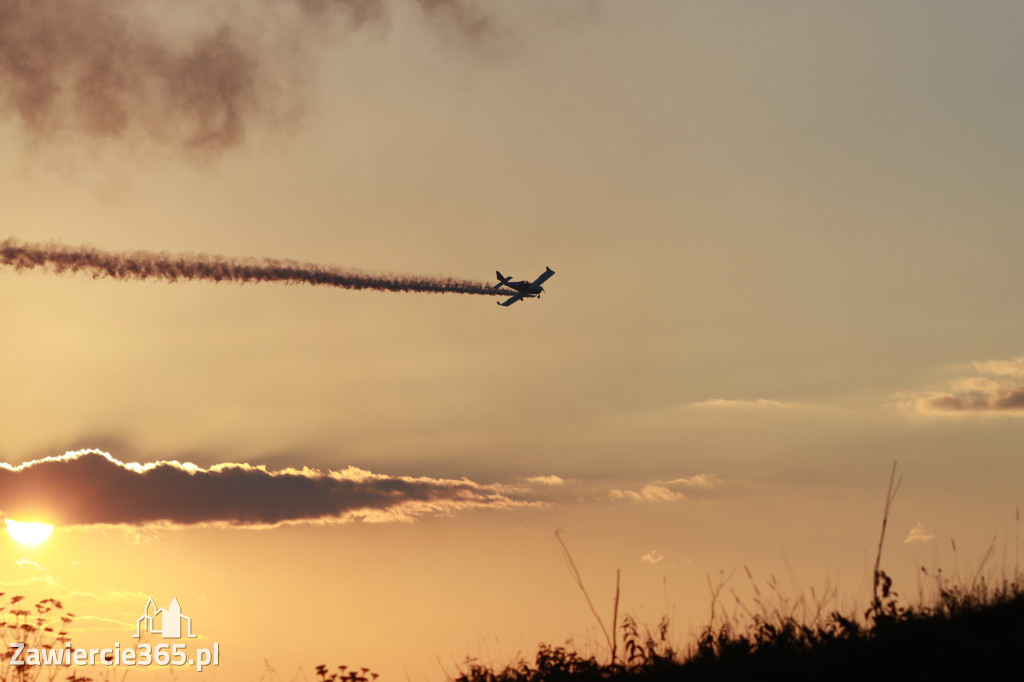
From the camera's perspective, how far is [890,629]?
623 inches

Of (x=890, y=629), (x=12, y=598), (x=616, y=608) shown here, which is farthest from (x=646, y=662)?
(x=12, y=598)

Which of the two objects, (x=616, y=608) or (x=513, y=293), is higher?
(x=513, y=293)

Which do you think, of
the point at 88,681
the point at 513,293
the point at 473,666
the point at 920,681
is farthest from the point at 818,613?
the point at 513,293

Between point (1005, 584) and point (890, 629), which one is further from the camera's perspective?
point (1005, 584)

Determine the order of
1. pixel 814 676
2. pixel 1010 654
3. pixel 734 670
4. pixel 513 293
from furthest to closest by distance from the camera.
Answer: pixel 513 293 < pixel 734 670 < pixel 814 676 < pixel 1010 654

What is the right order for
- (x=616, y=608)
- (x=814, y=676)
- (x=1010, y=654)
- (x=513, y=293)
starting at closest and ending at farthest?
1. (x=1010, y=654)
2. (x=814, y=676)
3. (x=616, y=608)
4. (x=513, y=293)

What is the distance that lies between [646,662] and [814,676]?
156 inches

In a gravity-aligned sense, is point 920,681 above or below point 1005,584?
below

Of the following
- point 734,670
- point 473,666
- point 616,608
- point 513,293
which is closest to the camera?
point 734,670

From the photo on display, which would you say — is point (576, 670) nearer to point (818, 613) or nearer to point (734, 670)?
point (734, 670)

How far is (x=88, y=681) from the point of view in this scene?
830 inches

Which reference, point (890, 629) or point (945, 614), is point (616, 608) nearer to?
point (890, 629)

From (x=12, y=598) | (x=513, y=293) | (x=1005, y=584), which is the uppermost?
(x=513, y=293)

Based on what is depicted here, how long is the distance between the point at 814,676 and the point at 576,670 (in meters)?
5.46
